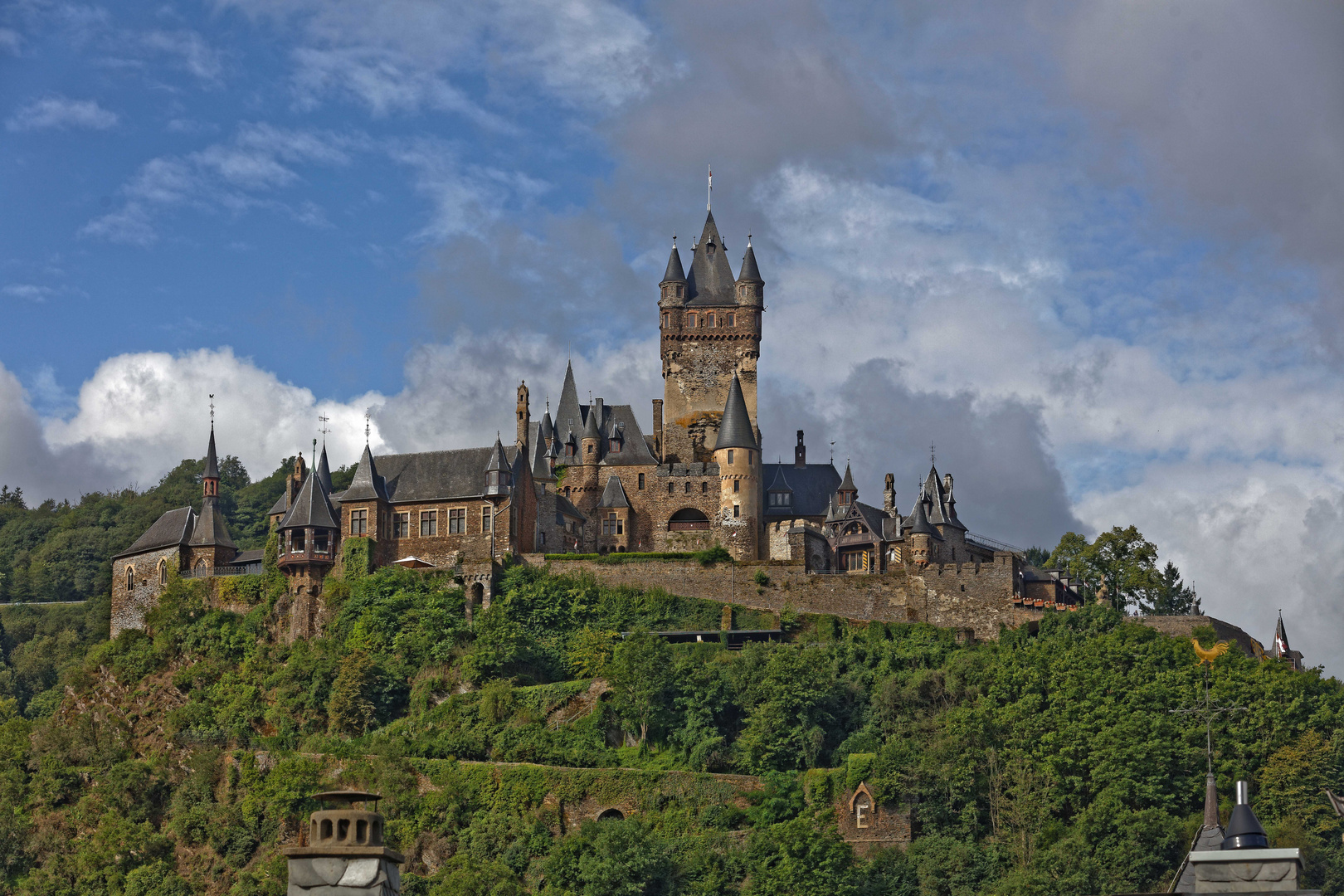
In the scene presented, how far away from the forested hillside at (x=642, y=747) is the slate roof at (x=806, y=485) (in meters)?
11.2

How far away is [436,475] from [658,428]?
1348cm

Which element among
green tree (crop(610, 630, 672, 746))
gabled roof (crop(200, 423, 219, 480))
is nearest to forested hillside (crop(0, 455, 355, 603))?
gabled roof (crop(200, 423, 219, 480))

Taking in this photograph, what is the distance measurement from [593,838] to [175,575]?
98.1 ft

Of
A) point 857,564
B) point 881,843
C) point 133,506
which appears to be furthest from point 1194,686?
point 133,506

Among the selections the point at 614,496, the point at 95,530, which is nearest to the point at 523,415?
the point at 614,496

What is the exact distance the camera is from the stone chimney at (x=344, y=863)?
24422 mm

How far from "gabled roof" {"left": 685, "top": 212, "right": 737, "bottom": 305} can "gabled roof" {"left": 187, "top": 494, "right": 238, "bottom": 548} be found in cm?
2557

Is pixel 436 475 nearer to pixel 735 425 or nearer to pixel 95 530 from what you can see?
pixel 735 425

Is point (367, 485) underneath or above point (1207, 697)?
above

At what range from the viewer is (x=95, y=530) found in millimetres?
137375

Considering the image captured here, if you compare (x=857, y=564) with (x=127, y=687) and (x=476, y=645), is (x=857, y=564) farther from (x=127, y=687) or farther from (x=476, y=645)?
(x=127, y=687)

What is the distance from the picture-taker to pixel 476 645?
8056cm

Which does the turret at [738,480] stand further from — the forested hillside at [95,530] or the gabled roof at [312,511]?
the forested hillside at [95,530]

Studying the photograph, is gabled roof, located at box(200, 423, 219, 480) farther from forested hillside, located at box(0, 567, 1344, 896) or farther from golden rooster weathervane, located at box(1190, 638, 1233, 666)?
golden rooster weathervane, located at box(1190, 638, 1233, 666)
